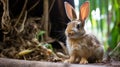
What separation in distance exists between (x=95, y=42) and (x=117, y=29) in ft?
1.00

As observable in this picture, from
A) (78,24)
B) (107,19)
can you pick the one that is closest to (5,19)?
(78,24)

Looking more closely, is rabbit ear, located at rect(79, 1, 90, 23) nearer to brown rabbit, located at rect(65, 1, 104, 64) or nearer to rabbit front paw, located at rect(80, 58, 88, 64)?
brown rabbit, located at rect(65, 1, 104, 64)

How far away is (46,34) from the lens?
251 centimetres

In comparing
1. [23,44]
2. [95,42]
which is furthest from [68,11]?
[23,44]

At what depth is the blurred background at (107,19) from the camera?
2.38 m

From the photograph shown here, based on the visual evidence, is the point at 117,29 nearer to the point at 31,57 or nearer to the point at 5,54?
the point at 31,57

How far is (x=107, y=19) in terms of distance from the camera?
2.49 m

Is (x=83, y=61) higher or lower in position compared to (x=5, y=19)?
lower

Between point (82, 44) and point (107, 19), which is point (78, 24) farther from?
Answer: point (107, 19)

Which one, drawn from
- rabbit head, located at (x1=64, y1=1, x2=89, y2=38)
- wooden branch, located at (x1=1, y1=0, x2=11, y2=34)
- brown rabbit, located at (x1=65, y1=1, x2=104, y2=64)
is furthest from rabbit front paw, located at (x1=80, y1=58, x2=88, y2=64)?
wooden branch, located at (x1=1, y1=0, x2=11, y2=34)

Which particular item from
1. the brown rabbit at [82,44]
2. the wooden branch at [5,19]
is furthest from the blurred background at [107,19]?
the wooden branch at [5,19]

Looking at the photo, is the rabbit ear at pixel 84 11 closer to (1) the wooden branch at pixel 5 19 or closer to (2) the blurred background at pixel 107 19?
(2) the blurred background at pixel 107 19

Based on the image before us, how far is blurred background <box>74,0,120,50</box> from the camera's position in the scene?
7.80 ft

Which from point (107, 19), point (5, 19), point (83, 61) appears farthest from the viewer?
point (107, 19)
